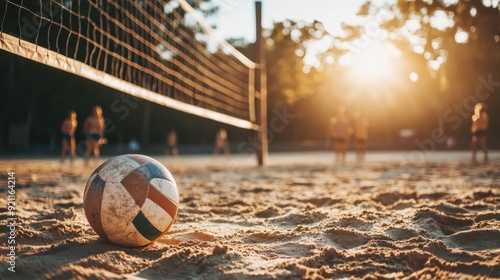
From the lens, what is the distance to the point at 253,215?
13.3ft

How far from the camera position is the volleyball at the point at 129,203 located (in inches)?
109

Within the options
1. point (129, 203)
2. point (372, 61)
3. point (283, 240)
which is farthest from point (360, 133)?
point (129, 203)

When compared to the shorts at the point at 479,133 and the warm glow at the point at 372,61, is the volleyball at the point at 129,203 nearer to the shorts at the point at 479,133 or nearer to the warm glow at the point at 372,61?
the warm glow at the point at 372,61

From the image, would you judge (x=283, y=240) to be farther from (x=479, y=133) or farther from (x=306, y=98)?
(x=306, y=98)

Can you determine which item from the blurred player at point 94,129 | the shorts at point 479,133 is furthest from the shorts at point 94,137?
the shorts at point 479,133

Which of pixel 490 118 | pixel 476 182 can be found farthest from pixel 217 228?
pixel 490 118

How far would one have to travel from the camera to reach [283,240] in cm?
311

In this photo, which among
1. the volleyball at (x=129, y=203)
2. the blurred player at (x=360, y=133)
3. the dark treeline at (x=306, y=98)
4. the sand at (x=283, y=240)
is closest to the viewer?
the sand at (x=283, y=240)

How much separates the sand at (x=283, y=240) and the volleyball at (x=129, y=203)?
0.09 meters

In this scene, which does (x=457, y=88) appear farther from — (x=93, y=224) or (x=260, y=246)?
(x=93, y=224)

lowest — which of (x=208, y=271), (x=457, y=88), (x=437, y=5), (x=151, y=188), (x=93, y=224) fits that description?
(x=208, y=271)

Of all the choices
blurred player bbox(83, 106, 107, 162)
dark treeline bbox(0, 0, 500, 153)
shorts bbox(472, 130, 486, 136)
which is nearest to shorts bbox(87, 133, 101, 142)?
blurred player bbox(83, 106, 107, 162)

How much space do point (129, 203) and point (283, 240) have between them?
0.99 m

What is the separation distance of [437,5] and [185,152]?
67.7 ft
